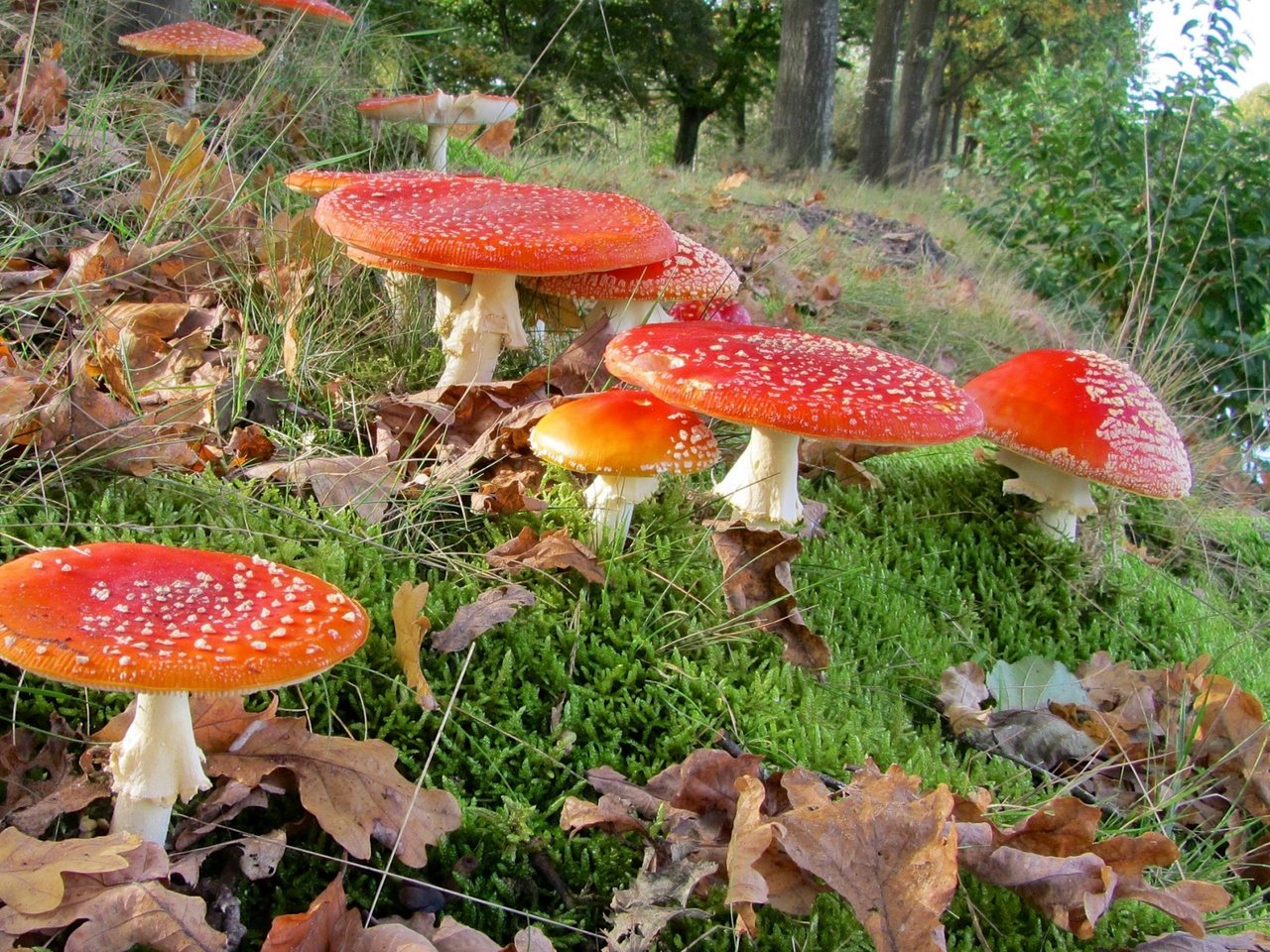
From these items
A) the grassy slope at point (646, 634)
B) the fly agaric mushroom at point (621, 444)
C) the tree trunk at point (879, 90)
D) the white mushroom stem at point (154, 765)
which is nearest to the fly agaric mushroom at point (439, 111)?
the grassy slope at point (646, 634)

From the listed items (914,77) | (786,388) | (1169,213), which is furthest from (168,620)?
(914,77)

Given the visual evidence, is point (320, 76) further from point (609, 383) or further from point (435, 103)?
point (609, 383)

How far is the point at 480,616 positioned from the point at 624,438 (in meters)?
0.57

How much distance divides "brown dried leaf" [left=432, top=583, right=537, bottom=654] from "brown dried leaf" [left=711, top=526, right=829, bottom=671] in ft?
1.79

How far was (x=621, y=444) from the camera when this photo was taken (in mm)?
2410

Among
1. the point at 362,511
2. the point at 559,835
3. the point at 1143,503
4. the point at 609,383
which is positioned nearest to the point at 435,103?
the point at 609,383

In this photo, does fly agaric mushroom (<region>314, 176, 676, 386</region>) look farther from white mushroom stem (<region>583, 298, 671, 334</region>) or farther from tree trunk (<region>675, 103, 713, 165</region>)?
tree trunk (<region>675, 103, 713, 165</region>)

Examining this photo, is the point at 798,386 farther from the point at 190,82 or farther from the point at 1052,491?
the point at 190,82

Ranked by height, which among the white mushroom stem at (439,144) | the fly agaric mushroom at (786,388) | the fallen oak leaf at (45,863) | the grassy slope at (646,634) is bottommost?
the grassy slope at (646,634)

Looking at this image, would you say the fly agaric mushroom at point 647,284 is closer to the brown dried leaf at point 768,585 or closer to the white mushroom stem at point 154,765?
the brown dried leaf at point 768,585

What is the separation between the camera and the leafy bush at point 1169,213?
6684 millimetres

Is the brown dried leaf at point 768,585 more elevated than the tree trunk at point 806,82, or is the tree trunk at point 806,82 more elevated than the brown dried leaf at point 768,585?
the tree trunk at point 806,82

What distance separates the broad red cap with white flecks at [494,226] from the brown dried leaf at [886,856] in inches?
64.4

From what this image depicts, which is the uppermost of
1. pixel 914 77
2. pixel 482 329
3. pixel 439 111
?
pixel 914 77
